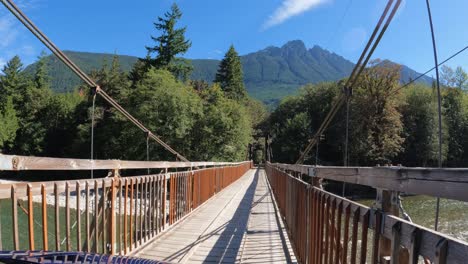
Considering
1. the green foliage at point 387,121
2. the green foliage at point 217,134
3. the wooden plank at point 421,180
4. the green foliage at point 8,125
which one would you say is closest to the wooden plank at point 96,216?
the wooden plank at point 421,180

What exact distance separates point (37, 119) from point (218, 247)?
149 feet

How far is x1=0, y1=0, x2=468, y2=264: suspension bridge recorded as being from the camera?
1285mm

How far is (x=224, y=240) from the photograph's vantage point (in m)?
5.37

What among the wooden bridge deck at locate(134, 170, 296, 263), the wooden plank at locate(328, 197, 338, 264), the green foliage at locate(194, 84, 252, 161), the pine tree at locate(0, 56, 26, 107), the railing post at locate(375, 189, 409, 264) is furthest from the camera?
the pine tree at locate(0, 56, 26, 107)

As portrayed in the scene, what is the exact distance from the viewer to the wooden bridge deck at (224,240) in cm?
440

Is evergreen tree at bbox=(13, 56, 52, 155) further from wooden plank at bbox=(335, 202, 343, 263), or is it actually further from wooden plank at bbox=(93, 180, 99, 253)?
wooden plank at bbox=(335, 202, 343, 263)

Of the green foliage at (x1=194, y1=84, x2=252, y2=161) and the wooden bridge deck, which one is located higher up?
the green foliage at (x1=194, y1=84, x2=252, y2=161)

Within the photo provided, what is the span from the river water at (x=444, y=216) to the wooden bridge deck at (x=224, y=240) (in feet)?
30.8

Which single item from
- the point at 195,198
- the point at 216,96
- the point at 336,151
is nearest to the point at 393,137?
the point at 336,151

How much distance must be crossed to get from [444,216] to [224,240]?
16.2m

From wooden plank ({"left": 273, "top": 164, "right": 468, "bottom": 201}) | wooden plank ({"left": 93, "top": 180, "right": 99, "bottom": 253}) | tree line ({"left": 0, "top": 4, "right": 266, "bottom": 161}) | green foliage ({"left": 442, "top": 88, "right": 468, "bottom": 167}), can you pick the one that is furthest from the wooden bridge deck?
green foliage ({"left": 442, "top": 88, "right": 468, "bottom": 167})

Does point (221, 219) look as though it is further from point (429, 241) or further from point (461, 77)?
point (461, 77)

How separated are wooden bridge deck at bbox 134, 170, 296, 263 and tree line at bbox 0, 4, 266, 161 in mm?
13865

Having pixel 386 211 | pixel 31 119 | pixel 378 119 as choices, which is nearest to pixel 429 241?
pixel 386 211
